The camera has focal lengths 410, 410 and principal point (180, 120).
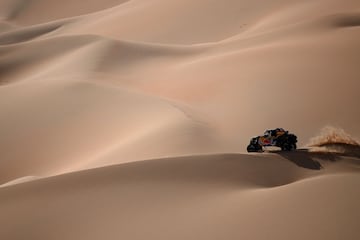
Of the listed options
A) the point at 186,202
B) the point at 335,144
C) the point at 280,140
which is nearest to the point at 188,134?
the point at 280,140

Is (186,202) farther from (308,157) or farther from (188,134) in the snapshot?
(188,134)

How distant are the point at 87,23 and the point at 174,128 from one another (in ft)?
68.9

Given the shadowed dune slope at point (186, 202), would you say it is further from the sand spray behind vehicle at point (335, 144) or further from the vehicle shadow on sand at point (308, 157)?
the sand spray behind vehicle at point (335, 144)

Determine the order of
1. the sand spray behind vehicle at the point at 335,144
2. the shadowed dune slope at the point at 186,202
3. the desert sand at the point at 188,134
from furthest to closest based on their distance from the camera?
the sand spray behind vehicle at the point at 335,144
the desert sand at the point at 188,134
the shadowed dune slope at the point at 186,202

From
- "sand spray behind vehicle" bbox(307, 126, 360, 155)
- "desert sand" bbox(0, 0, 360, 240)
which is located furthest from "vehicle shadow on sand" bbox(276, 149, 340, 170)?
"sand spray behind vehicle" bbox(307, 126, 360, 155)

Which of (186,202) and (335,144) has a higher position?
(335,144)

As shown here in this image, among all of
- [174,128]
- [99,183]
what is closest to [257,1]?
[174,128]

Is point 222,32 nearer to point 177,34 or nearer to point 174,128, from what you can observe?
point 177,34

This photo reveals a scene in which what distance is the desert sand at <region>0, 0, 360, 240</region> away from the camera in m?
2.73

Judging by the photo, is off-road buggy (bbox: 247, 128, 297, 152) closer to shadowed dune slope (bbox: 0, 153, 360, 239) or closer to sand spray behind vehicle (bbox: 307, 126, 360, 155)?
sand spray behind vehicle (bbox: 307, 126, 360, 155)

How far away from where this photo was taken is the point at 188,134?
5.70 m

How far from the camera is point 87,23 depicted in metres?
25.3

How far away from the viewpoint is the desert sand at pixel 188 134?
2.73 metres

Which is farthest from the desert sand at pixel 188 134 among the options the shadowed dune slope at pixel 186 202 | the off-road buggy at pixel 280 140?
the off-road buggy at pixel 280 140
